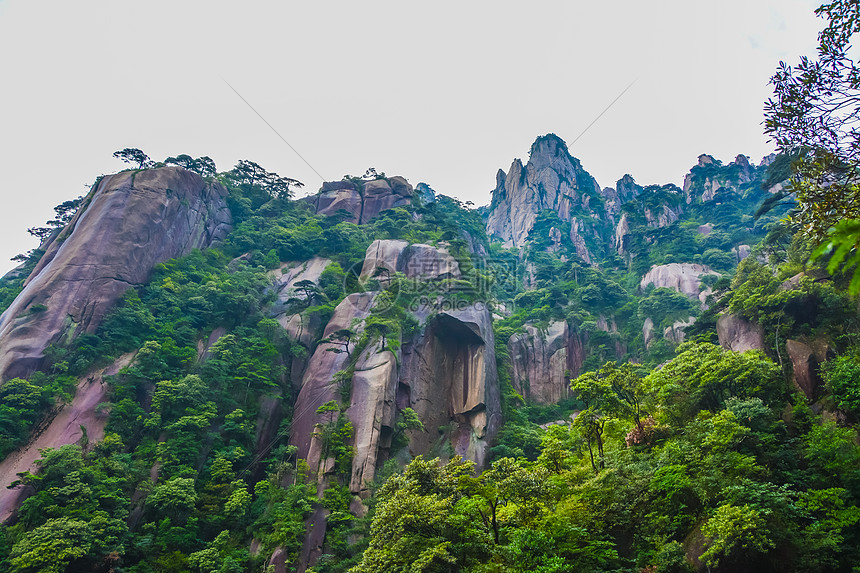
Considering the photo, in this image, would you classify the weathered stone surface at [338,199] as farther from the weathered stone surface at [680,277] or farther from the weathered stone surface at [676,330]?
the weathered stone surface at [676,330]

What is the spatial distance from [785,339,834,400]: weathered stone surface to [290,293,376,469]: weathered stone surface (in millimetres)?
20842

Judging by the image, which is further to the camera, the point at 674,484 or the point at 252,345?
the point at 252,345

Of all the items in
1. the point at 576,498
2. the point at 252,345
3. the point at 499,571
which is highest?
the point at 252,345

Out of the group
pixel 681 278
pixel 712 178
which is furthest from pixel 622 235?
pixel 712 178

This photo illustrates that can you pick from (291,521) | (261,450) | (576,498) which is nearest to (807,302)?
(576,498)

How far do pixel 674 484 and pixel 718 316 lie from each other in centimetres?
1371

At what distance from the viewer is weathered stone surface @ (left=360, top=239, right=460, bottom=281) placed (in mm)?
35750

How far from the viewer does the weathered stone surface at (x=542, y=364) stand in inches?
1420

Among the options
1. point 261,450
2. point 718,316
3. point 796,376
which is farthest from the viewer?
point 261,450

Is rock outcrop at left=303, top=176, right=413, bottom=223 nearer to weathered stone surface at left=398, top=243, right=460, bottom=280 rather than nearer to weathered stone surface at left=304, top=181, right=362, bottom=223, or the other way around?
weathered stone surface at left=304, top=181, right=362, bottom=223

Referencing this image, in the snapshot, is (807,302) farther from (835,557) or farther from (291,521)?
(291,521)

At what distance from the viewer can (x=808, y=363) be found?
56.3 feet

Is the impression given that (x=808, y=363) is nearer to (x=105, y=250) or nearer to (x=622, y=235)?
(x=105, y=250)

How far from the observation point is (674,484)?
1297cm
